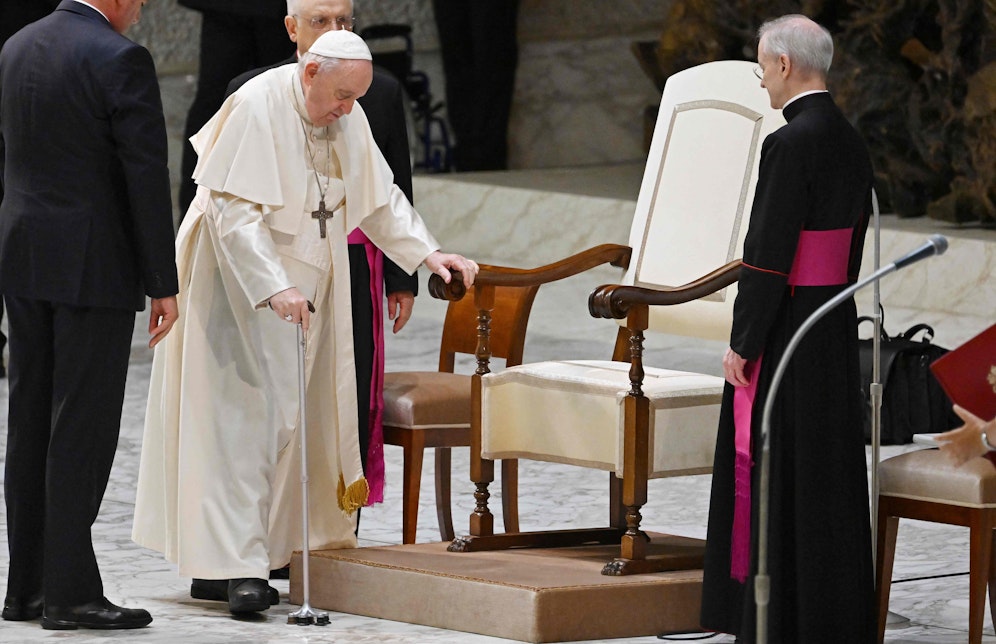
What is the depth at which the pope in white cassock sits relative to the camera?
473 cm

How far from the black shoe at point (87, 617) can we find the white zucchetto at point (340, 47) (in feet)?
4.64

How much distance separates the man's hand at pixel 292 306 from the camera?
14.8 ft

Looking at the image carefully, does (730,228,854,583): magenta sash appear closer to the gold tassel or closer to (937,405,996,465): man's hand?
(937,405,996,465): man's hand

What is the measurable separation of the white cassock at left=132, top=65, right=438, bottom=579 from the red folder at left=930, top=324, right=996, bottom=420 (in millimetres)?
1673

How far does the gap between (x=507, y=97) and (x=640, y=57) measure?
1.55 meters

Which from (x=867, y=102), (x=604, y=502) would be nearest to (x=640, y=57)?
(x=867, y=102)

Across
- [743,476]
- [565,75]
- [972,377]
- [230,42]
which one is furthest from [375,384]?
[565,75]

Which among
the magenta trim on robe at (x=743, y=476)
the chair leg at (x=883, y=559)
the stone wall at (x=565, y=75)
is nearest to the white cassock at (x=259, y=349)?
the magenta trim on robe at (x=743, y=476)

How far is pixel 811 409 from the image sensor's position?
4219 mm

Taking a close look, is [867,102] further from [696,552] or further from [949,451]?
[949,451]

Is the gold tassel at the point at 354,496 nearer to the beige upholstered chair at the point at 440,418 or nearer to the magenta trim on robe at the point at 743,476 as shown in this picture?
the beige upholstered chair at the point at 440,418

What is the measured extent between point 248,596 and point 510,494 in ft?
3.48

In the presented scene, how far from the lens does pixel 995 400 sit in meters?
3.75

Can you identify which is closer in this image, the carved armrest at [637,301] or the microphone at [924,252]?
the microphone at [924,252]
